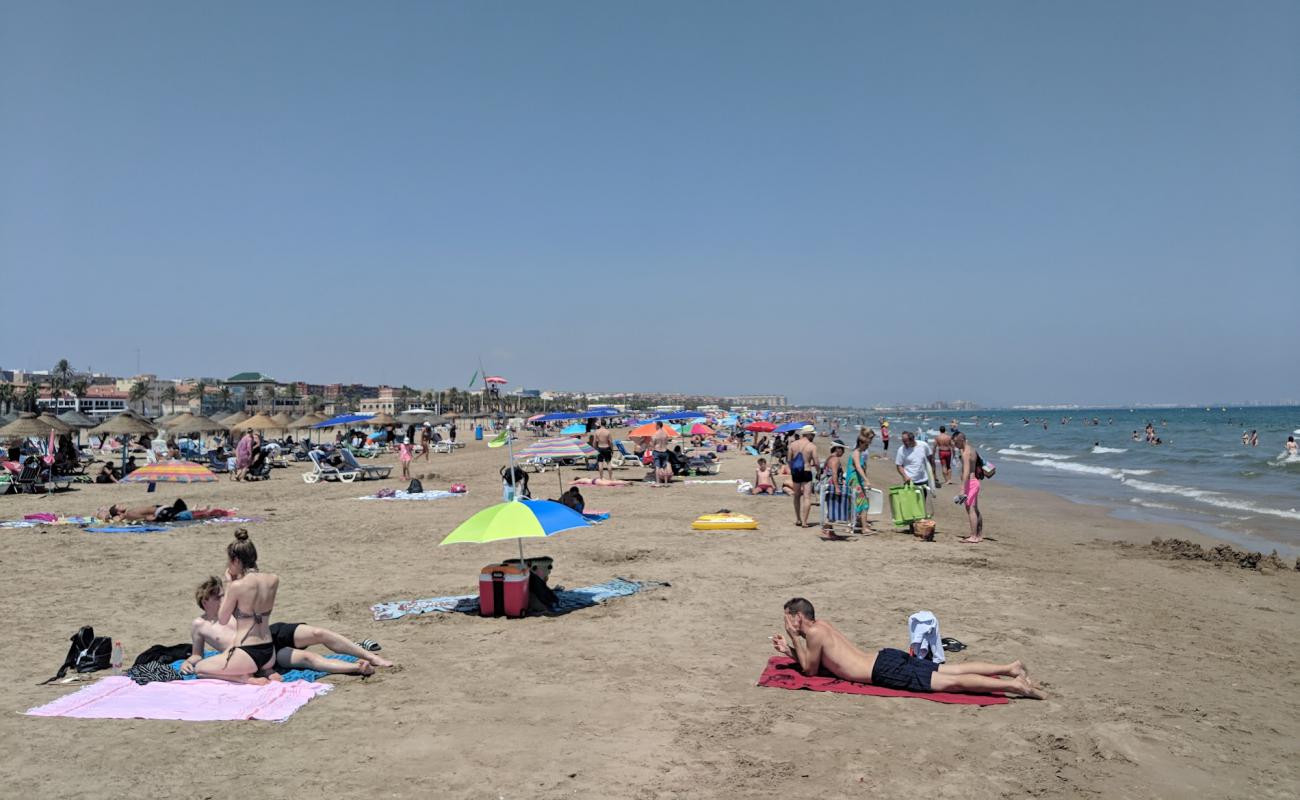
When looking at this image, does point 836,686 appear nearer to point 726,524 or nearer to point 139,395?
point 726,524

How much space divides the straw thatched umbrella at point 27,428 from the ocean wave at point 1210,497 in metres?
28.8

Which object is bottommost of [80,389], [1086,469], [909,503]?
[1086,469]

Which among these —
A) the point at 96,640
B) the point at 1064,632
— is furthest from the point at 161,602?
the point at 1064,632

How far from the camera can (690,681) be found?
216 inches

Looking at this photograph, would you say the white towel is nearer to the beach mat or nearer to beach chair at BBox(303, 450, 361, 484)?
the beach mat

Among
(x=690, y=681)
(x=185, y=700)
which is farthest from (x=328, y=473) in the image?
(x=690, y=681)

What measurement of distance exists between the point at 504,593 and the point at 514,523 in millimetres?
772

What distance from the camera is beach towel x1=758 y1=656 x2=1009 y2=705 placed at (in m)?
5.03

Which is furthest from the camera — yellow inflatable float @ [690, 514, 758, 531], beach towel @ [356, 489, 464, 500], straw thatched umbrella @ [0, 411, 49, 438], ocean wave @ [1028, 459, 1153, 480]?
ocean wave @ [1028, 459, 1153, 480]

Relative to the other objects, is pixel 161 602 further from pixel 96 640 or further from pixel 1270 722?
pixel 1270 722

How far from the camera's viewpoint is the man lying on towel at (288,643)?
549 cm

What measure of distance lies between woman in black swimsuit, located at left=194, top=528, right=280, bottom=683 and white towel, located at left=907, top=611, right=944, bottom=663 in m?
4.33

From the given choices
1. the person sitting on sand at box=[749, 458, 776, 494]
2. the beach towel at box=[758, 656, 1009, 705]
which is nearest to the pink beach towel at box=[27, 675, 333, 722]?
the beach towel at box=[758, 656, 1009, 705]

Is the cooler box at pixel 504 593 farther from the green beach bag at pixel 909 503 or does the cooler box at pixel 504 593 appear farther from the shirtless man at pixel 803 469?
the green beach bag at pixel 909 503
